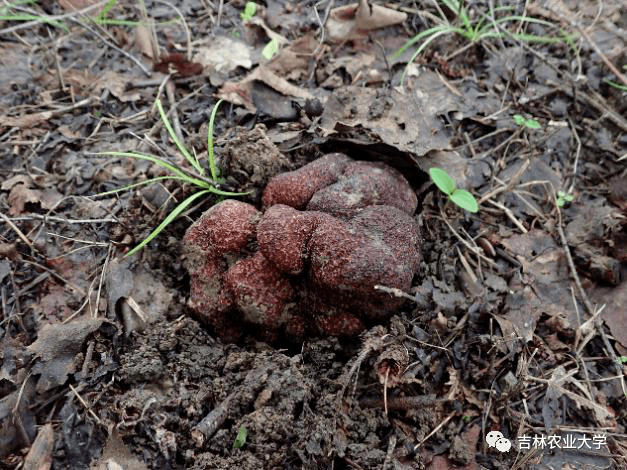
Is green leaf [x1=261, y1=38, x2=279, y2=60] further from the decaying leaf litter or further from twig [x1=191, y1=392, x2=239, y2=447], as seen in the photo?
twig [x1=191, y1=392, x2=239, y2=447]

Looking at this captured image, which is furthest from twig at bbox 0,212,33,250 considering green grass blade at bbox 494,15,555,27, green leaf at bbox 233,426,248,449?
green grass blade at bbox 494,15,555,27

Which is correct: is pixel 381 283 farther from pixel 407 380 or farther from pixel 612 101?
pixel 612 101

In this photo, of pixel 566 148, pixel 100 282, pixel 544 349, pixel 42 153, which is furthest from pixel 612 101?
pixel 42 153

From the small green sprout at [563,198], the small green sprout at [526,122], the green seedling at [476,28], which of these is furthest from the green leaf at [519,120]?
the green seedling at [476,28]

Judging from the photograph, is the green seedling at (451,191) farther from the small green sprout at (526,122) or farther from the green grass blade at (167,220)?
the green grass blade at (167,220)

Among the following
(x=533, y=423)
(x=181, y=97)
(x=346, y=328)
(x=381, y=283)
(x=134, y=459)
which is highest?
(x=181, y=97)
